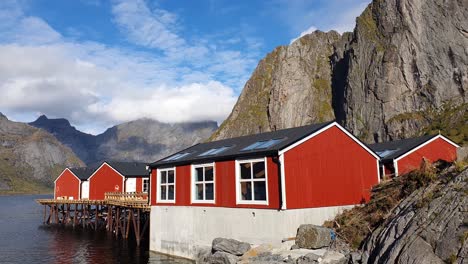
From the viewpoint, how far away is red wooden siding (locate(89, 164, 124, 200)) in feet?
178

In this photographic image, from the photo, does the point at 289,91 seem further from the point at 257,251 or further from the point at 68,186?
the point at 257,251

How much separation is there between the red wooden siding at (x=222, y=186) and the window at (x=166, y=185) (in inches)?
22.0

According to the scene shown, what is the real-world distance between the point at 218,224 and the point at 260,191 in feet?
12.6

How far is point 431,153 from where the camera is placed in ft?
118

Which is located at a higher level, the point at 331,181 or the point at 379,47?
the point at 379,47

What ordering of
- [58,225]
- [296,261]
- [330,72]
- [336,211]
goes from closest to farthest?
[296,261] < [336,211] < [58,225] < [330,72]

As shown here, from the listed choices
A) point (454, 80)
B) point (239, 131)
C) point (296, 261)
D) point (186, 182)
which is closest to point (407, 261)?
point (296, 261)

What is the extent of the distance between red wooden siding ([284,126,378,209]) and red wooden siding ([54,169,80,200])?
45.5m

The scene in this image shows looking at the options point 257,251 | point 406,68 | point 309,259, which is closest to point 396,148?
point 257,251

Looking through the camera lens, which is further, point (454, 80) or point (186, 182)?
point (454, 80)

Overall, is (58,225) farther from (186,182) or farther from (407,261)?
(407,261)

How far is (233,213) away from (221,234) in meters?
1.66

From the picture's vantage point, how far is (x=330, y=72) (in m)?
154

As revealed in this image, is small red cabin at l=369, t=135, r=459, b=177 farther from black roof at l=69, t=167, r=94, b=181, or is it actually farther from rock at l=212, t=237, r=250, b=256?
black roof at l=69, t=167, r=94, b=181
